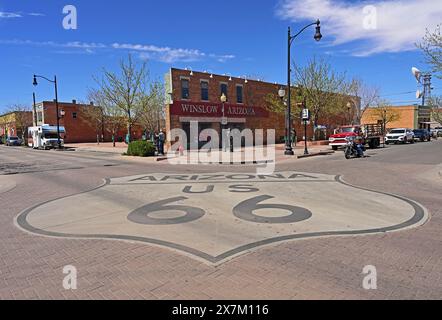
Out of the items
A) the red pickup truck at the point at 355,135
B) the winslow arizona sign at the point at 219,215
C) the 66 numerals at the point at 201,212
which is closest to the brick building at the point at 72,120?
the red pickup truck at the point at 355,135

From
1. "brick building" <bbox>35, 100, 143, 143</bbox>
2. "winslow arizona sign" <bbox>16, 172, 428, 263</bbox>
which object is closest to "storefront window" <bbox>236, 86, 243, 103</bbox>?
"brick building" <bbox>35, 100, 143, 143</bbox>

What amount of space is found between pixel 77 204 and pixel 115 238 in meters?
3.32

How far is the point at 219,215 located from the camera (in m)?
6.68

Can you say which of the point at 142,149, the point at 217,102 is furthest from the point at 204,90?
the point at 142,149

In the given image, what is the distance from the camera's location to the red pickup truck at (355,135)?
25.9 meters

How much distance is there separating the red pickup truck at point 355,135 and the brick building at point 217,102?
934 cm

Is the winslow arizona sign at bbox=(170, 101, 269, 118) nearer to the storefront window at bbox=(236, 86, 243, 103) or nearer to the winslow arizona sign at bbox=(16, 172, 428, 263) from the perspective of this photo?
the storefront window at bbox=(236, 86, 243, 103)

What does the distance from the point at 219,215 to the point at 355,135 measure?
21273mm

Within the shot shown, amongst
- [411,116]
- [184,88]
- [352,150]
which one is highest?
[184,88]

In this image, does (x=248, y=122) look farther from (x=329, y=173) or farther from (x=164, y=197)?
(x=164, y=197)
